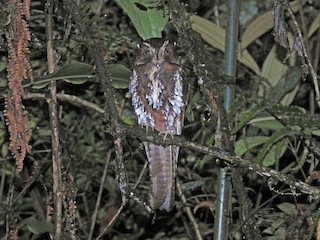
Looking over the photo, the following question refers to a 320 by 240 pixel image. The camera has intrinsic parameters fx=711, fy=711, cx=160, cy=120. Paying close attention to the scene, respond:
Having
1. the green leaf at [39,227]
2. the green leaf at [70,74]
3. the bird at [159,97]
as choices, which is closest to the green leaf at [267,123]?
the bird at [159,97]

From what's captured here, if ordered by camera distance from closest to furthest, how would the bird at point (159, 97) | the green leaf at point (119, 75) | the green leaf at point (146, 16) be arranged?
the green leaf at point (146, 16)
the green leaf at point (119, 75)
the bird at point (159, 97)

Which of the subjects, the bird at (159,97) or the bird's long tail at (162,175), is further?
the bird at (159,97)

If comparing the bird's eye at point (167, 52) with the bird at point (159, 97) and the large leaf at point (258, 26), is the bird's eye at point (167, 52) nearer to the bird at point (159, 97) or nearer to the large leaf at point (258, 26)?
the bird at point (159, 97)

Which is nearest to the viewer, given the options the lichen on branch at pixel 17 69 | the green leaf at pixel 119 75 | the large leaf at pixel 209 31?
the lichen on branch at pixel 17 69

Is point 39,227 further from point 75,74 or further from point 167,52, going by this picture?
point 167,52

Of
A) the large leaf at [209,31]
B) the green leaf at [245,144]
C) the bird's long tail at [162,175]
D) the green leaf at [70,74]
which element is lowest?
the bird's long tail at [162,175]

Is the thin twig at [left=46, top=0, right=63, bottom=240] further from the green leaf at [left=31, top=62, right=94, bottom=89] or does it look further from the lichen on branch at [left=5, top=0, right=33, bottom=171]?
the lichen on branch at [left=5, top=0, right=33, bottom=171]
